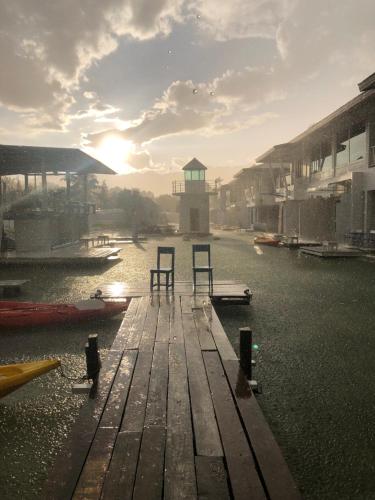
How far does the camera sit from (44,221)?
23.2 m

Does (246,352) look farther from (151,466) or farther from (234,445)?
(151,466)

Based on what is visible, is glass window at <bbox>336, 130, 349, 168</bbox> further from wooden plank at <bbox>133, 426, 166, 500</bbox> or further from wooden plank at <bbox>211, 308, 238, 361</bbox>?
wooden plank at <bbox>133, 426, 166, 500</bbox>

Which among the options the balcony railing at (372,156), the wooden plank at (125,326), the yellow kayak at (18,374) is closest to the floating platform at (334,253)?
the balcony railing at (372,156)

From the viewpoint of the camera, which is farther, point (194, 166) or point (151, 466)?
point (194, 166)

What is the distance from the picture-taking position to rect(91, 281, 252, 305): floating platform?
10523 millimetres

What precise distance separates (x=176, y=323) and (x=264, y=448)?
423 centimetres

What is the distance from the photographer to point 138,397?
4656 mm

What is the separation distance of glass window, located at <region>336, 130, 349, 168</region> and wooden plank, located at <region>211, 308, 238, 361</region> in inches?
953

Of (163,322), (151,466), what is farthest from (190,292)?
(151,466)

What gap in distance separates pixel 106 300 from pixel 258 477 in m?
7.97

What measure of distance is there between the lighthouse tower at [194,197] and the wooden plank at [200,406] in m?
35.6

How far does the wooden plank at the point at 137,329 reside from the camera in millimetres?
6555

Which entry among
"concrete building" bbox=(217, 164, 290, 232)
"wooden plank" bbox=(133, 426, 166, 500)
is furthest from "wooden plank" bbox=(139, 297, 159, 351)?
"concrete building" bbox=(217, 164, 290, 232)

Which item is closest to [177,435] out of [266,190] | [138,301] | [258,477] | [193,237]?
[258,477]
